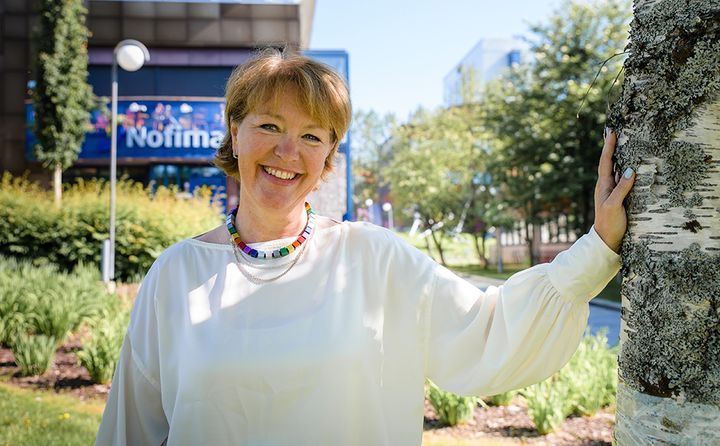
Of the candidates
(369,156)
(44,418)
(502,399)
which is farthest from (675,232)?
(369,156)

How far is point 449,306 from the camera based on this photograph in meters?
2.00

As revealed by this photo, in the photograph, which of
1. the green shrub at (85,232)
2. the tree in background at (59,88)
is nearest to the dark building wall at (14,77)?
the tree in background at (59,88)

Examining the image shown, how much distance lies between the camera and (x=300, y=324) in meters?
2.01

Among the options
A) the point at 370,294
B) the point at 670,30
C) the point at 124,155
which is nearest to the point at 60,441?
the point at 370,294

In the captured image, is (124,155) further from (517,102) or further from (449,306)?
(449,306)

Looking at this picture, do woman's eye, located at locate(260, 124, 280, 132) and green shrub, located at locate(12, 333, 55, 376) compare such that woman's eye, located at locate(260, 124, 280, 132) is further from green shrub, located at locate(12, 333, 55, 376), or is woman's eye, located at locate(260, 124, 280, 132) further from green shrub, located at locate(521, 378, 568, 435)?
green shrub, located at locate(12, 333, 55, 376)

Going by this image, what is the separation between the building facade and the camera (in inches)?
791

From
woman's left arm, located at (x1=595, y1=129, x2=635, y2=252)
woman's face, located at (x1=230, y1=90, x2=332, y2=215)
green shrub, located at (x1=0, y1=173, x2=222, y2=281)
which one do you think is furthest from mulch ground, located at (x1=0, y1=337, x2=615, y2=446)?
green shrub, located at (x1=0, y1=173, x2=222, y2=281)

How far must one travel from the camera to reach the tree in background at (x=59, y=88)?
17.3m

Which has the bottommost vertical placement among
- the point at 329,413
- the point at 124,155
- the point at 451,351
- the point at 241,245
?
the point at 329,413

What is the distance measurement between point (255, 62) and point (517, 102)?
2139 cm

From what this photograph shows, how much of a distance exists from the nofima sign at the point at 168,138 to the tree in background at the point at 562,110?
10.00m

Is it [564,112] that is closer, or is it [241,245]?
[241,245]

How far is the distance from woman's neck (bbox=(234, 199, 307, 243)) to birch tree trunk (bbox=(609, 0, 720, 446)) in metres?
1.08
